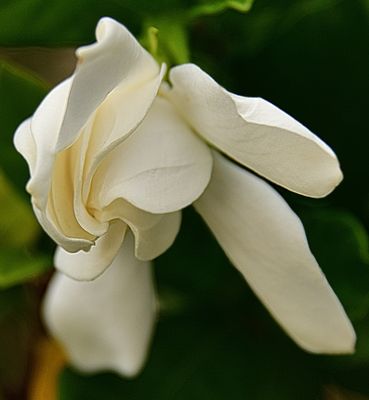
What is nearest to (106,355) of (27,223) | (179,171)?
(27,223)

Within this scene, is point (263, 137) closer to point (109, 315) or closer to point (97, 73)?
point (97, 73)

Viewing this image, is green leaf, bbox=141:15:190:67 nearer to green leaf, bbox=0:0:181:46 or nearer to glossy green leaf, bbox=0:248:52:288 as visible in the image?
green leaf, bbox=0:0:181:46

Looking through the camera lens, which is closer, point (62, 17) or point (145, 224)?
point (145, 224)

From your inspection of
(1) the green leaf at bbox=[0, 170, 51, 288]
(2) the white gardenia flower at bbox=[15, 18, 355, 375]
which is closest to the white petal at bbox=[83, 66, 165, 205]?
(2) the white gardenia flower at bbox=[15, 18, 355, 375]

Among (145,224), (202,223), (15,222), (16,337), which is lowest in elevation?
(16,337)

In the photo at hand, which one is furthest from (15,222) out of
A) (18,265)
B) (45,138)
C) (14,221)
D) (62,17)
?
(45,138)

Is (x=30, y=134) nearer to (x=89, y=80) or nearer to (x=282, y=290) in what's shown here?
(x=89, y=80)

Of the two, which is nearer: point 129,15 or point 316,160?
point 316,160

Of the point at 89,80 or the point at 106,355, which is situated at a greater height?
the point at 89,80

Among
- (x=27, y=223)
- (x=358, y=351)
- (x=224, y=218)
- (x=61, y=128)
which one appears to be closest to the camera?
(x=61, y=128)
